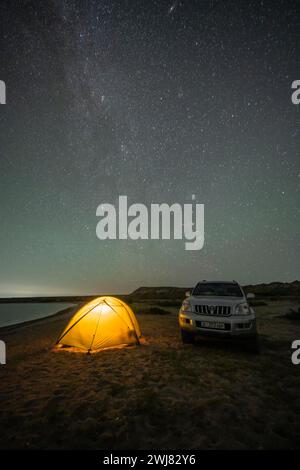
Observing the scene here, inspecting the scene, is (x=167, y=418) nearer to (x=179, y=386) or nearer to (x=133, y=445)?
(x=133, y=445)

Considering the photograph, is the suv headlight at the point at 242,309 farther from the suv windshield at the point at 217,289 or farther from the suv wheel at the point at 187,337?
the suv wheel at the point at 187,337

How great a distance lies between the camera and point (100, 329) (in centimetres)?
714

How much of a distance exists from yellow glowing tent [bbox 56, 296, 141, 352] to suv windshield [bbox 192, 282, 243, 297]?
2.78 metres

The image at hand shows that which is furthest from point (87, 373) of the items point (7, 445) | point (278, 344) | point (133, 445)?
point (278, 344)

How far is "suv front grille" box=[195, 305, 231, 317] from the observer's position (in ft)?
20.8

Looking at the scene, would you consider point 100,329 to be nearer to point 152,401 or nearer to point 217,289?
point 152,401

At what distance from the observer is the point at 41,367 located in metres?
5.73

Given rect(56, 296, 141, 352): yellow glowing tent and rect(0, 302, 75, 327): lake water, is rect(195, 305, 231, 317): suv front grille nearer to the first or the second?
rect(56, 296, 141, 352): yellow glowing tent

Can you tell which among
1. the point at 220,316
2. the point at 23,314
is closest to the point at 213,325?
the point at 220,316

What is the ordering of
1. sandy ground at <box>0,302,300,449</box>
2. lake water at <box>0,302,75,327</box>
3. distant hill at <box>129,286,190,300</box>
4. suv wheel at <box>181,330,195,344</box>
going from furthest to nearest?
distant hill at <box>129,286,190,300</box> → lake water at <box>0,302,75,327</box> → suv wheel at <box>181,330,195,344</box> → sandy ground at <box>0,302,300,449</box>

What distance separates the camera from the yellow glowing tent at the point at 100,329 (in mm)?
7028

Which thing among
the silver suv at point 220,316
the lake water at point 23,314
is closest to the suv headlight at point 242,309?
the silver suv at point 220,316

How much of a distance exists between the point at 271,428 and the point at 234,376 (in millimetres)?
1866

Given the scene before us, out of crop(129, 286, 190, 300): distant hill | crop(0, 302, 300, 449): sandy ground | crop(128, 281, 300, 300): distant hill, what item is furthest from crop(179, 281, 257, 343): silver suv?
crop(129, 286, 190, 300): distant hill
